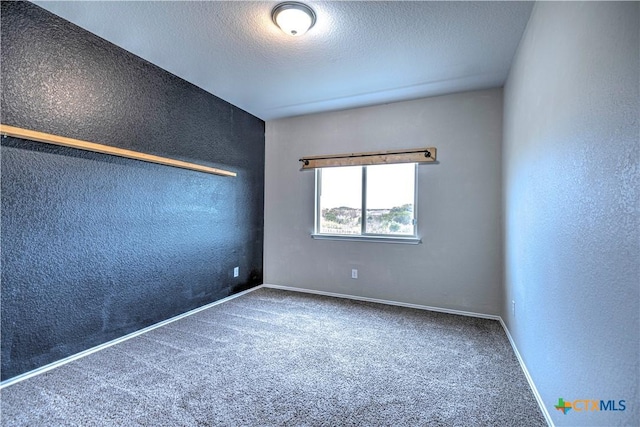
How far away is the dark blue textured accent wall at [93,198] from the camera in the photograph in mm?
1818

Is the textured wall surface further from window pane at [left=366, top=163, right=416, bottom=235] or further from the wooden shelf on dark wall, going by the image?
the wooden shelf on dark wall

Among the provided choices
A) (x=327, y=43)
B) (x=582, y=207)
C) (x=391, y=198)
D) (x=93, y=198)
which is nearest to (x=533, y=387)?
(x=582, y=207)

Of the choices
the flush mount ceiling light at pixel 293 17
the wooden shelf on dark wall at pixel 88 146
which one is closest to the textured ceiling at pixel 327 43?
the flush mount ceiling light at pixel 293 17

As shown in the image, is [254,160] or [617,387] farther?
[254,160]

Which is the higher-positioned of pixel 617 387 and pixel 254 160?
pixel 254 160

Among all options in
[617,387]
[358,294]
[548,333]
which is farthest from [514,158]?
[358,294]

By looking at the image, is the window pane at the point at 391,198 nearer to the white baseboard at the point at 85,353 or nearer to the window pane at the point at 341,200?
the window pane at the point at 341,200

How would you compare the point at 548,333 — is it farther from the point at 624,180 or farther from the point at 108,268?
the point at 108,268

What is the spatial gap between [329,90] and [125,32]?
5.99 feet

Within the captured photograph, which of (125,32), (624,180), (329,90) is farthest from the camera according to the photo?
(329,90)

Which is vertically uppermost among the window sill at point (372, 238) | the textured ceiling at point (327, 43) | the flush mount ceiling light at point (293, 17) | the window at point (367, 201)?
the textured ceiling at point (327, 43)

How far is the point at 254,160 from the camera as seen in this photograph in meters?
3.96

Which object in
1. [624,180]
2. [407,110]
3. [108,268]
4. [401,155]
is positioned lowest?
[108,268]

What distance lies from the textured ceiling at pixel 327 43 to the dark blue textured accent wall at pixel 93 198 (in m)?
0.25
